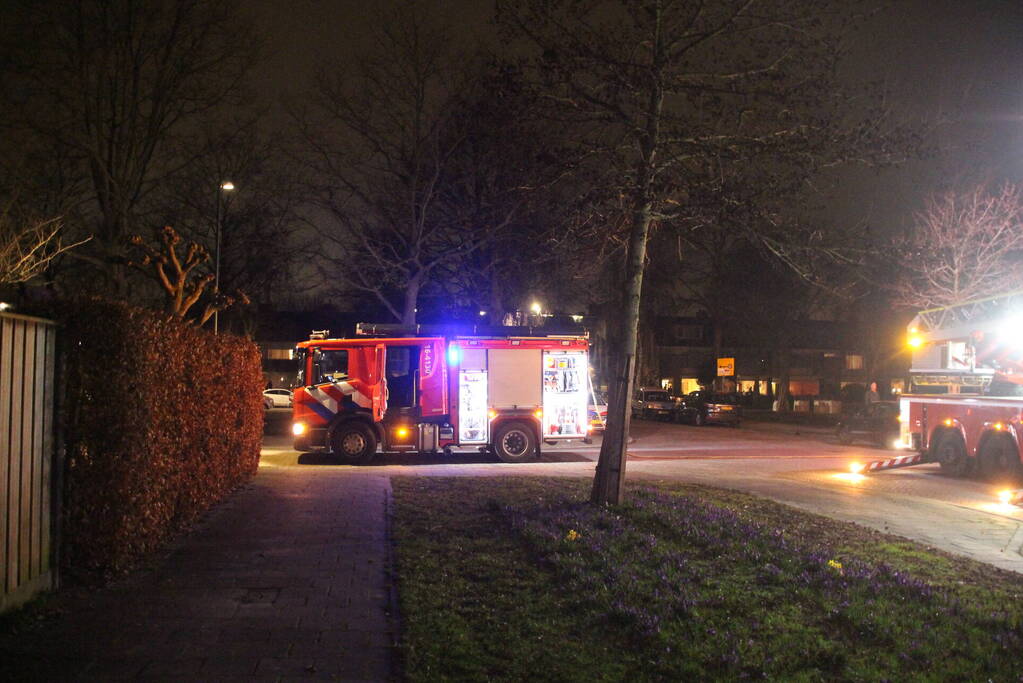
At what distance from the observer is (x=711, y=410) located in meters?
37.6

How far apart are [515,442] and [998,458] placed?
31.9 ft

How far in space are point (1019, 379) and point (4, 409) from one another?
1761cm

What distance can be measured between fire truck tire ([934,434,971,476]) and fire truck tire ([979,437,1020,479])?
51 cm

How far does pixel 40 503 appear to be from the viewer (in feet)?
22.4

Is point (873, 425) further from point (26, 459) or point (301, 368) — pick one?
point (26, 459)

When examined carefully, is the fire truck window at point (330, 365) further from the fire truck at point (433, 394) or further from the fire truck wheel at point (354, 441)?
the fire truck wheel at point (354, 441)

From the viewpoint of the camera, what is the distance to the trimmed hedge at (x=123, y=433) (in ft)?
24.1

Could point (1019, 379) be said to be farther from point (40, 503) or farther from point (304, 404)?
point (40, 503)

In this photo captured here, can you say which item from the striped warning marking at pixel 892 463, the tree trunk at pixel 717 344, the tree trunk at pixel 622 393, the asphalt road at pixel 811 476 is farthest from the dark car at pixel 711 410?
the tree trunk at pixel 622 393

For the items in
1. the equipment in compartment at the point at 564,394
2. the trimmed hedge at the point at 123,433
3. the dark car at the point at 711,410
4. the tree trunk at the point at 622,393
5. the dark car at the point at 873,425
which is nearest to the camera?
the trimmed hedge at the point at 123,433

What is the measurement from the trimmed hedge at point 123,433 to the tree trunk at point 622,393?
5040 mm

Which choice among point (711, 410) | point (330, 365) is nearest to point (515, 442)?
point (330, 365)

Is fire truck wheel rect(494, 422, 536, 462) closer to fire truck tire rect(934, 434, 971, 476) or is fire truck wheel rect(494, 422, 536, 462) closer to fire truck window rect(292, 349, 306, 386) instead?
fire truck window rect(292, 349, 306, 386)

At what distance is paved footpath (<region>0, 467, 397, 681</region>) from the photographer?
5.64 meters
